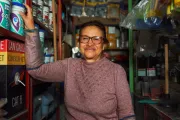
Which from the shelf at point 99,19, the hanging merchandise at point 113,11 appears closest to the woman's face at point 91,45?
the shelf at point 99,19

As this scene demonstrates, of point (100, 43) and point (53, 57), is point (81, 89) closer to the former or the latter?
point (100, 43)

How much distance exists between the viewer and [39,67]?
1147 millimetres

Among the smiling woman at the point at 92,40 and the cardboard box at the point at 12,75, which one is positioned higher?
the smiling woman at the point at 92,40

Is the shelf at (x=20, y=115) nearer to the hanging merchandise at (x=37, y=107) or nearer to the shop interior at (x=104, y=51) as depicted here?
the shop interior at (x=104, y=51)

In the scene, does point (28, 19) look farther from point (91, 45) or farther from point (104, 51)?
point (104, 51)

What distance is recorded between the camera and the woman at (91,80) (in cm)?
113

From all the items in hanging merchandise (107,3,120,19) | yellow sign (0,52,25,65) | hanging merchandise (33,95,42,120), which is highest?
hanging merchandise (107,3,120,19)

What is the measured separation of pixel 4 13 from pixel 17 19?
0.15 meters

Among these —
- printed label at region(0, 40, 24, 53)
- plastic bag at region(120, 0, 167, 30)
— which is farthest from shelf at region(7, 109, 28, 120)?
plastic bag at region(120, 0, 167, 30)

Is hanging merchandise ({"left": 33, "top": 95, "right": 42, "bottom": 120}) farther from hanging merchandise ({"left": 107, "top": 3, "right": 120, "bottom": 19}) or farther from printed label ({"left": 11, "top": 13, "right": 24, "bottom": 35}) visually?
hanging merchandise ({"left": 107, "top": 3, "right": 120, "bottom": 19})

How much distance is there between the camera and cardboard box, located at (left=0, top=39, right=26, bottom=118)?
864 millimetres

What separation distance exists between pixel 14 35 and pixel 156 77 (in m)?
1.89

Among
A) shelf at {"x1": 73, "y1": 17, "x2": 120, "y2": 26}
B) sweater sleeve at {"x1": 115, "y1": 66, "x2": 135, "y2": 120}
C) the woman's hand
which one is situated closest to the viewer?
the woman's hand

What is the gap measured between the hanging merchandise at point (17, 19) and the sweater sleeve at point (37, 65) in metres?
0.05
